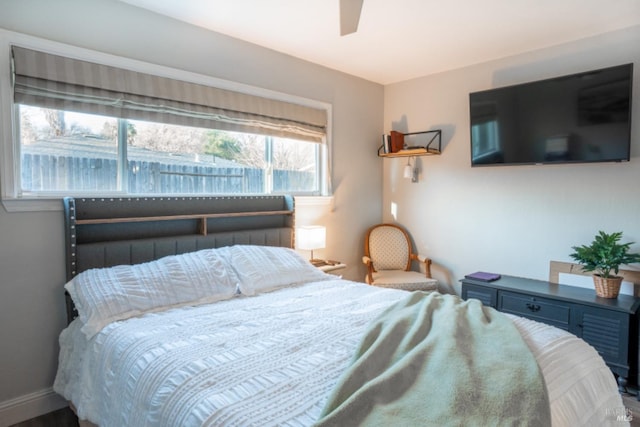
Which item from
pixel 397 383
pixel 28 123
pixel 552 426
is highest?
pixel 28 123

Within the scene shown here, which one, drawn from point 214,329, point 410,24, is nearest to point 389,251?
point 410,24

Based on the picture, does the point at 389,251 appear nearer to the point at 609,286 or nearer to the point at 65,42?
the point at 609,286

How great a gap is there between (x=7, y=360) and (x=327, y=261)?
2.46 m

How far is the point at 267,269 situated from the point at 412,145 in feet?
7.90

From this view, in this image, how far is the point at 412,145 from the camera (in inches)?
170

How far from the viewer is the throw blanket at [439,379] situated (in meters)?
1.10

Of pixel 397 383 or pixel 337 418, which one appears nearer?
pixel 337 418

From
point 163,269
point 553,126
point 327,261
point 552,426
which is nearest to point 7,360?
point 163,269

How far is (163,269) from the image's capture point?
2377mm

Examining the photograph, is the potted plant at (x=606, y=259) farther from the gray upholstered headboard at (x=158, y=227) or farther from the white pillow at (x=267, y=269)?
the gray upholstered headboard at (x=158, y=227)

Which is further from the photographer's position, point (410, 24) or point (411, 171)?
point (411, 171)

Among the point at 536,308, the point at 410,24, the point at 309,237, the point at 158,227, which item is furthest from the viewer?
the point at 309,237

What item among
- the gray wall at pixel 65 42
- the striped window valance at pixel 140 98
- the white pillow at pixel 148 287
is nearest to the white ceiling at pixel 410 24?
the gray wall at pixel 65 42

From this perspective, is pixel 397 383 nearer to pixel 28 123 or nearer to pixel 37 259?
pixel 37 259
